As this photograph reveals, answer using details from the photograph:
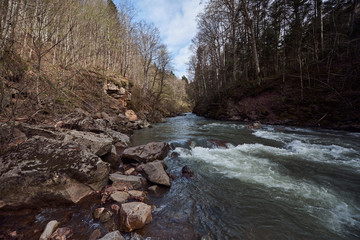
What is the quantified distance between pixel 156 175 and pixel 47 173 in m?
2.10

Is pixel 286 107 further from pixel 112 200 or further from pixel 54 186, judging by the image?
pixel 54 186

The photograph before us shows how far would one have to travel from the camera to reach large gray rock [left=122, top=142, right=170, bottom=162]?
4898 mm

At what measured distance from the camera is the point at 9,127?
3.49 meters

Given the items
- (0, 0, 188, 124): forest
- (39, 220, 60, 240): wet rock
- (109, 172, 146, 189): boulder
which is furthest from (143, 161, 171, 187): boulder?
(0, 0, 188, 124): forest

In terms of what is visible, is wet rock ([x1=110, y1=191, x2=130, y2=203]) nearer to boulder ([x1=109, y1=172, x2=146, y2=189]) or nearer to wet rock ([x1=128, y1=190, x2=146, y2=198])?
wet rock ([x1=128, y1=190, x2=146, y2=198])

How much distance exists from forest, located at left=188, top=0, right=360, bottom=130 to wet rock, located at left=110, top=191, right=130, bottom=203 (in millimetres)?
7589

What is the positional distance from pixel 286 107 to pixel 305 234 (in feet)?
40.8

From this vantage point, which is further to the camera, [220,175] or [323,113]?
[323,113]

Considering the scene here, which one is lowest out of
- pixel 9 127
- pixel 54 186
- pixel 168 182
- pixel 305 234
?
pixel 305 234

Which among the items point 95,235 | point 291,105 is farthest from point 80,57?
point 291,105

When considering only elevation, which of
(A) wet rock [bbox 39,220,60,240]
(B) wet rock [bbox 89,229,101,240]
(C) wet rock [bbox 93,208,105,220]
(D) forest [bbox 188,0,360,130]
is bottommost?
(B) wet rock [bbox 89,229,101,240]

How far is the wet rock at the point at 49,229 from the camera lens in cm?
196

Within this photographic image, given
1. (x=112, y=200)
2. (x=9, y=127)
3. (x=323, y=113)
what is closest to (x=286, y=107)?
(x=323, y=113)

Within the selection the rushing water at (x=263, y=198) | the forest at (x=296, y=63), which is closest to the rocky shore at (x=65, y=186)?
the rushing water at (x=263, y=198)
